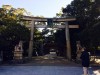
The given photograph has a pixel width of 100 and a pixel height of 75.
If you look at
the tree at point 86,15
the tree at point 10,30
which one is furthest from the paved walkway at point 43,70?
the tree at point 10,30

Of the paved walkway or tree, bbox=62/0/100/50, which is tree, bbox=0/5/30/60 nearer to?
the paved walkway

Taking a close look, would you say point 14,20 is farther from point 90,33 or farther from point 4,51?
point 90,33

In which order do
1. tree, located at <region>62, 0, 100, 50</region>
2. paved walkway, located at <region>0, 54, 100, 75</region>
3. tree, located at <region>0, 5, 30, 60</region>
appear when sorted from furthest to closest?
1. tree, located at <region>0, 5, 30, 60</region>
2. tree, located at <region>62, 0, 100, 50</region>
3. paved walkway, located at <region>0, 54, 100, 75</region>

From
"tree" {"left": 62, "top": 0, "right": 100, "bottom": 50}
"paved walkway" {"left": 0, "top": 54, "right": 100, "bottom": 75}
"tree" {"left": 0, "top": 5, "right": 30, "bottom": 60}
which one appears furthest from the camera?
"tree" {"left": 0, "top": 5, "right": 30, "bottom": 60}

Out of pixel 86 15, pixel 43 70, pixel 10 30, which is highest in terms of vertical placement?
pixel 86 15

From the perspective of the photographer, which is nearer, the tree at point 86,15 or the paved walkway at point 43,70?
the paved walkway at point 43,70

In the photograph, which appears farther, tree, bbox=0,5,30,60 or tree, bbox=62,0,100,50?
tree, bbox=0,5,30,60

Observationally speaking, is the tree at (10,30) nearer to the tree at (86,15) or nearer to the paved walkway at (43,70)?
the paved walkway at (43,70)

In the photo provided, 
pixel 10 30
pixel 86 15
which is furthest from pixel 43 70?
pixel 86 15

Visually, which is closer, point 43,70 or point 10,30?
point 43,70

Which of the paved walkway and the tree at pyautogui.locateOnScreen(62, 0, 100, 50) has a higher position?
the tree at pyautogui.locateOnScreen(62, 0, 100, 50)

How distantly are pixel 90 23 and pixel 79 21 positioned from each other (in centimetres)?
306

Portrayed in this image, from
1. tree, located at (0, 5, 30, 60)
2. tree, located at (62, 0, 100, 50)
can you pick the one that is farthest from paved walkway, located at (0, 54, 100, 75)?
tree, located at (0, 5, 30, 60)

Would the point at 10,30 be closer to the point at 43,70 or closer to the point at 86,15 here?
the point at 86,15
